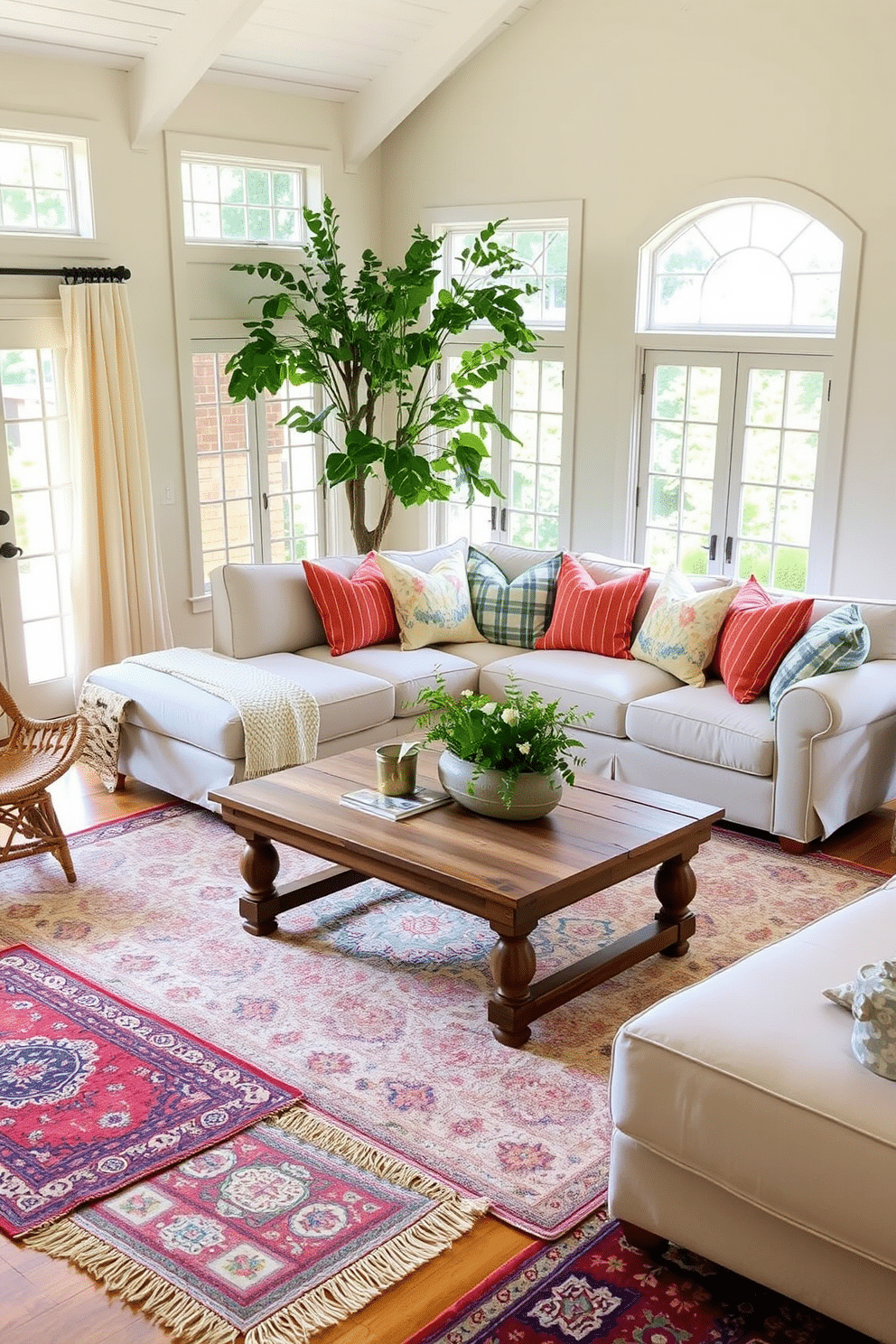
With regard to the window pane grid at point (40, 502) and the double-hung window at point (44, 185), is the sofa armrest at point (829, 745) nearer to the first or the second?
the window pane grid at point (40, 502)

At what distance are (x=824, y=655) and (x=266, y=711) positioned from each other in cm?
204

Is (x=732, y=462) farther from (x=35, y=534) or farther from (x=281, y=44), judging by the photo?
(x=35, y=534)

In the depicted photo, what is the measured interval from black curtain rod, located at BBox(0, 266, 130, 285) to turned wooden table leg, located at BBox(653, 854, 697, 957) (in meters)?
3.84

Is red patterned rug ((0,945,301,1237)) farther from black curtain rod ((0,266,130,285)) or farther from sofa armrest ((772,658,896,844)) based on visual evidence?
black curtain rod ((0,266,130,285))

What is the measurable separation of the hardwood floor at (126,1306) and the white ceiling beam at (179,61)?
4662 mm

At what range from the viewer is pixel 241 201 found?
6.72m

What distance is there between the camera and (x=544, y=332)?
6.75m

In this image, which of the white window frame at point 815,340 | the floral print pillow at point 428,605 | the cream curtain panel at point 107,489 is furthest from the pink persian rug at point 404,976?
the white window frame at point 815,340

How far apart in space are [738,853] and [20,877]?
2.55 meters

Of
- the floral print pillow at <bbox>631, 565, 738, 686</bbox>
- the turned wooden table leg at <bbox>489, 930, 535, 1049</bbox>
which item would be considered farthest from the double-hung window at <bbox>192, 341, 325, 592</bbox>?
the turned wooden table leg at <bbox>489, 930, 535, 1049</bbox>

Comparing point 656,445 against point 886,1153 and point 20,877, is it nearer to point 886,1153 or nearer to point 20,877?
point 20,877

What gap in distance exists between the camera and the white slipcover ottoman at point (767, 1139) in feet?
7.29

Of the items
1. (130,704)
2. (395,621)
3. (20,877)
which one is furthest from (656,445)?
(20,877)

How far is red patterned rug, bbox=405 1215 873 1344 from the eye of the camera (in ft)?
7.97
